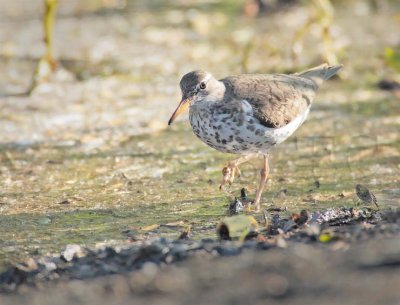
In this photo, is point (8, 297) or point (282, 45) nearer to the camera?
point (8, 297)

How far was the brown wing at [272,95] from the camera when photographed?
750 cm

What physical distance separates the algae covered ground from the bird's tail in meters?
0.67

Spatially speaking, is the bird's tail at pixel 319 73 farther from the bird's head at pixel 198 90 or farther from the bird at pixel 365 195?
the bird at pixel 365 195

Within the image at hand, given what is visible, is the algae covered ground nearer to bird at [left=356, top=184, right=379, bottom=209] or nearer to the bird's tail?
bird at [left=356, top=184, right=379, bottom=209]

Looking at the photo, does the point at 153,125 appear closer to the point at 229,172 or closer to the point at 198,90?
the point at 198,90

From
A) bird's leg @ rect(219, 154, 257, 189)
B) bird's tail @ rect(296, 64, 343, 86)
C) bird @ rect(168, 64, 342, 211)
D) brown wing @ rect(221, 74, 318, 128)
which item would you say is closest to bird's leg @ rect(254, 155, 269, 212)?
bird @ rect(168, 64, 342, 211)

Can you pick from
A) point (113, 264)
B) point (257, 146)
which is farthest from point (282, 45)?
point (113, 264)

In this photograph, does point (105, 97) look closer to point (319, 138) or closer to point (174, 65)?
point (174, 65)

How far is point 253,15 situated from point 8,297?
9.36m

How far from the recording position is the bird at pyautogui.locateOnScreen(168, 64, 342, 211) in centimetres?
733

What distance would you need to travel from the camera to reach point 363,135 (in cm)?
909

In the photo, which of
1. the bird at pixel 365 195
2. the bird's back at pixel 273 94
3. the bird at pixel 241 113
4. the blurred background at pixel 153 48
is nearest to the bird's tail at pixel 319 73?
the bird's back at pixel 273 94

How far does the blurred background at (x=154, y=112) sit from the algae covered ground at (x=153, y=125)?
0.07ft

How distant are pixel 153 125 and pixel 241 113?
241cm
